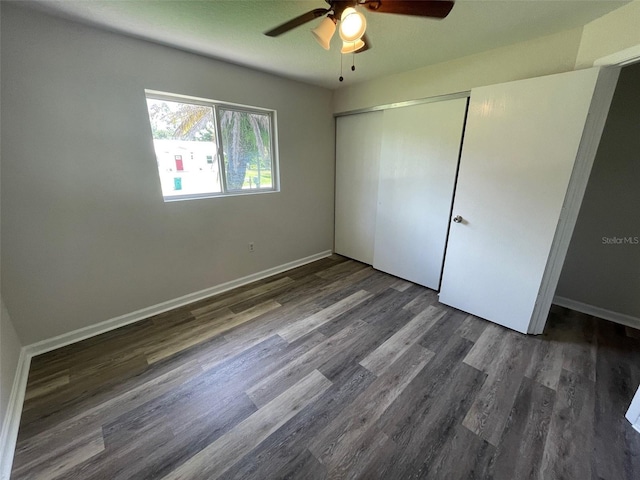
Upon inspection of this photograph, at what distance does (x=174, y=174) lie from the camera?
2412mm

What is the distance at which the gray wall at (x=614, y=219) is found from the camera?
6.75ft

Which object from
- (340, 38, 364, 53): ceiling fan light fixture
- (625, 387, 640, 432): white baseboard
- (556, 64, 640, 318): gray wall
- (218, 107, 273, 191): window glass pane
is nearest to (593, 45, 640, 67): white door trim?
(556, 64, 640, 318): gray wall

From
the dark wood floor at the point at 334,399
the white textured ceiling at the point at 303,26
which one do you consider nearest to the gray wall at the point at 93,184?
the white textured ceiling at the point at 303,26

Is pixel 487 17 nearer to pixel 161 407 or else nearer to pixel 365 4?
pixel 365 4

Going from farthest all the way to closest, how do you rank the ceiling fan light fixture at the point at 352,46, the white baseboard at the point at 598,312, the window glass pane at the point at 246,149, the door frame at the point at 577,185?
the window glass pane at the point at 246,149, the white baseboard at the point at 598,312, the door frame at the point at 577,185, the ceiling fan light fixture at the point at 352,46

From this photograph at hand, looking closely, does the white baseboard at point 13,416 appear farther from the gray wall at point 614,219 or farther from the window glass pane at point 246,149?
the gray wall at point 614,219

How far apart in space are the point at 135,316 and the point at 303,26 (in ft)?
9.28

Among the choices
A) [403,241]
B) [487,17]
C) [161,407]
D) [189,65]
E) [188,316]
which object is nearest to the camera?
[161,407]

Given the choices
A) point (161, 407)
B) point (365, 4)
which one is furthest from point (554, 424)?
point (365, 4)

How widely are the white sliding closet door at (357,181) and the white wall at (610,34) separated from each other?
1.74 meters

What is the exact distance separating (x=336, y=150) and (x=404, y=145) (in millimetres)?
1139

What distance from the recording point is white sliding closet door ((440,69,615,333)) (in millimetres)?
1740

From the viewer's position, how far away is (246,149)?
9.34 feet

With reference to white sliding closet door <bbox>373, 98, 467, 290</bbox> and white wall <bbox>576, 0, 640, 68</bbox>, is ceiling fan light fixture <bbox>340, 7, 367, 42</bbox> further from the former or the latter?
white wall <bbox>576, 0, 640, 68</bbox>
